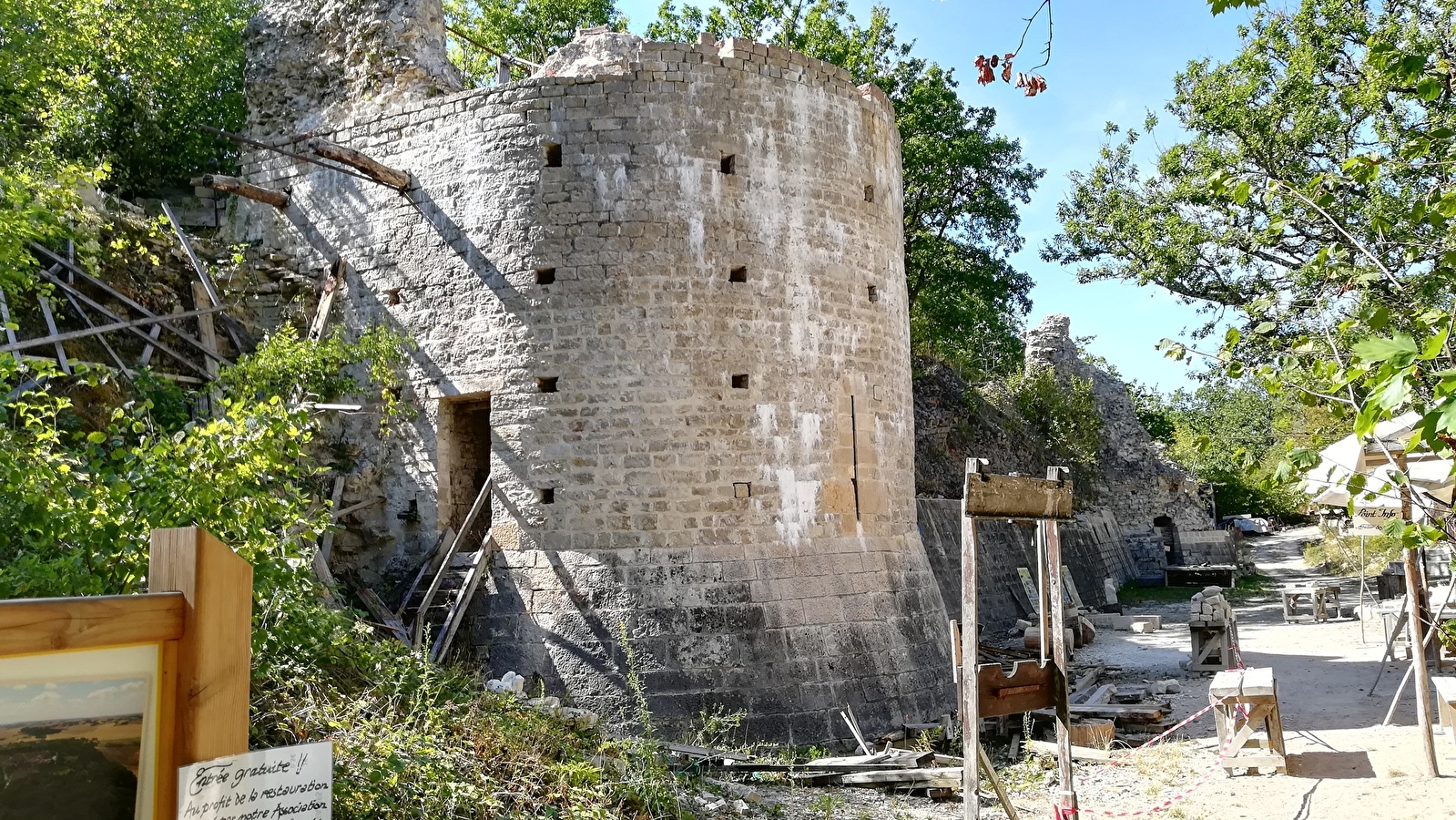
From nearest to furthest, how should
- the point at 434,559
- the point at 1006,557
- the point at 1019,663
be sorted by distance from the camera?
the point at 1019,663, the point at 434,559, the point at 1006,557

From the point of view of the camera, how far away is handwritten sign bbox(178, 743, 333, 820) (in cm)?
251

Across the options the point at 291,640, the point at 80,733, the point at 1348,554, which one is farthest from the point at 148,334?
the point at 1348,554

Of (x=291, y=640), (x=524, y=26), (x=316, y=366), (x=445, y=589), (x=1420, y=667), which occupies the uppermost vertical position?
(x=524, y=26)

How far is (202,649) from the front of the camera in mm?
2541

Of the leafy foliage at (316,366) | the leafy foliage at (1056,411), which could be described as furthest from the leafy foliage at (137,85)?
the leafy foliage at (1056,411)

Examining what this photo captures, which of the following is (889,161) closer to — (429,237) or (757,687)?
(429,237)

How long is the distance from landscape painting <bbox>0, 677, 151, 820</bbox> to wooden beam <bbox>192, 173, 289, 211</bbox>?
27.6 feet

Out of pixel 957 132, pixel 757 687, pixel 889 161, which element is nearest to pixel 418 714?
pixel 757 687

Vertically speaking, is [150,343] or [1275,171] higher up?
[1275,171]

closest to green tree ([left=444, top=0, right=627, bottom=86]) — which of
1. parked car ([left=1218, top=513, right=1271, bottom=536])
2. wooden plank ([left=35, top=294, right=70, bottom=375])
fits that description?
wooden plank ([left=35, top=294, right=70, bottom=375])

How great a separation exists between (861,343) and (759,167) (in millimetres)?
1907

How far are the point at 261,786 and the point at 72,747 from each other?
46 centimetres

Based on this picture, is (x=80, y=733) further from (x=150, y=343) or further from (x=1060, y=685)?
(x=150, y=343)

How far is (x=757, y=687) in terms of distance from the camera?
8.65 meters
